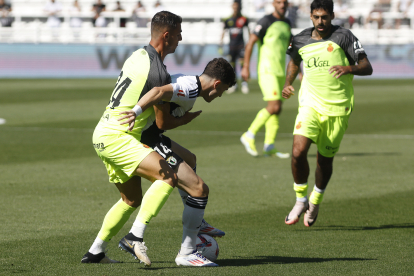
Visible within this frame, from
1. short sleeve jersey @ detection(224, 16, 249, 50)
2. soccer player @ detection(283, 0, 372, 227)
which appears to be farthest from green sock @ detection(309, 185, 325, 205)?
short sleeve jersey @ detection(224, 16, 249, 50)

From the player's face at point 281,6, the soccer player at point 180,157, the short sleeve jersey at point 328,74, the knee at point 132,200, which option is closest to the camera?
the soccer player at point 180,157

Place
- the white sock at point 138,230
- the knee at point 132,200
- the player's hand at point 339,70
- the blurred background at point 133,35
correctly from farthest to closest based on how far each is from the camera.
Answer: the blurred background at point 133,35, the player's hand at point 339,70, the knee at point 132,200, the white sock at point 138,230

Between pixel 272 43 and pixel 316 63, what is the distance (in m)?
4.10

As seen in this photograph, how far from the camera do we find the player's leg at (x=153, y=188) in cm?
444

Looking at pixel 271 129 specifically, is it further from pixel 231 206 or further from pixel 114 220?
pixel 114 220

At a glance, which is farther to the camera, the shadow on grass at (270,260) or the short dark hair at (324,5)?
the short dark hair at (324,5)

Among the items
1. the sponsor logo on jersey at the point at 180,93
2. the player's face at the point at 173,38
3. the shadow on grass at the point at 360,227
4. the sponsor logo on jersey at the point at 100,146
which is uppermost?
the player's face at the point at 173,38

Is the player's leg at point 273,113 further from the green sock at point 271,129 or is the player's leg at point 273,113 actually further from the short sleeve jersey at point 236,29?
the short sleeve jersey at point 236,29

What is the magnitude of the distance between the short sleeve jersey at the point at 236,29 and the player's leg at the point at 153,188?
1871 cm

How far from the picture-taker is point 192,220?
15.2 ft

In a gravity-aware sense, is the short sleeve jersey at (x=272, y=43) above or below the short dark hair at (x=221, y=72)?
below

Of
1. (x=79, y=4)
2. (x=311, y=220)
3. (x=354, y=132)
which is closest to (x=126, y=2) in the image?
(x=79, y=4)

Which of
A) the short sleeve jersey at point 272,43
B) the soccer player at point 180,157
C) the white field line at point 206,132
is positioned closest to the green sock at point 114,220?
the soccer player at point 180,157

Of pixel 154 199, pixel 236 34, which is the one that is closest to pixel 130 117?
pixel 154 199
